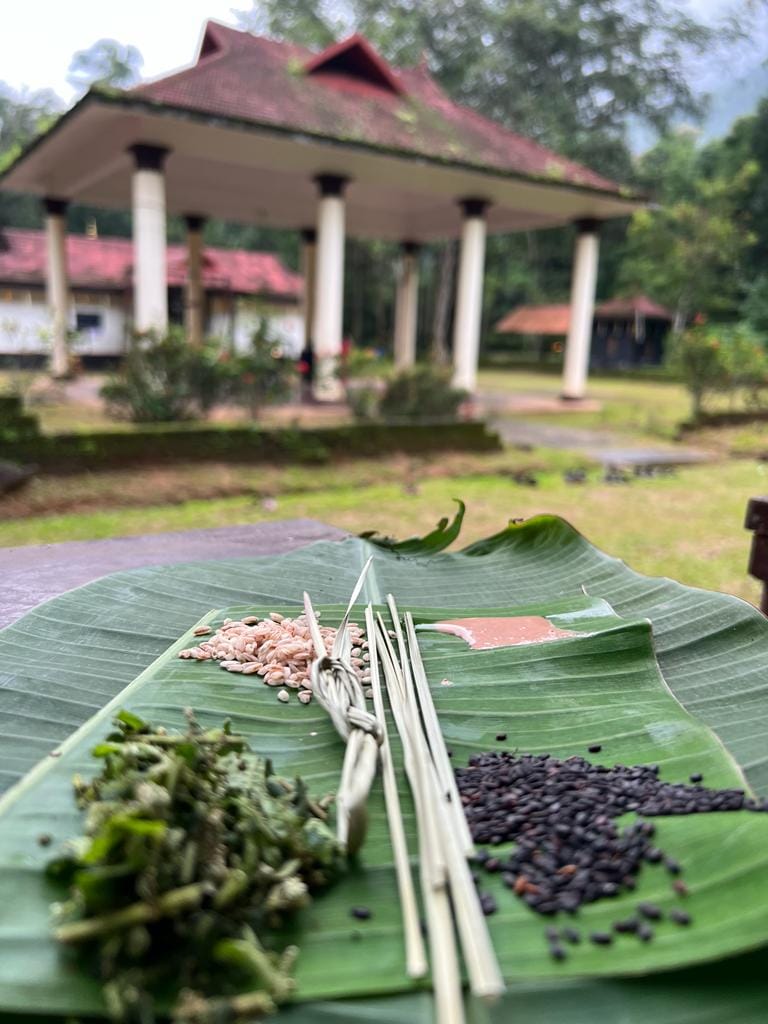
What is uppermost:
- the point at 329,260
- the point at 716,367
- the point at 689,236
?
the point at 689,236

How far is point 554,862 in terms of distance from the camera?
1430mm

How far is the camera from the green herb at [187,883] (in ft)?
3.72

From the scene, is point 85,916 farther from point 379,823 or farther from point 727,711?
point 727,711

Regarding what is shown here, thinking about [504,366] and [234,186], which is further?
[504,366]

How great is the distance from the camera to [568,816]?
155 cm

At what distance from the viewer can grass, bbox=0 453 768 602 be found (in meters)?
6.51

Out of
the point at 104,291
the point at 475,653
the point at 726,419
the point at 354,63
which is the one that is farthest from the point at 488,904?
the point at 104,291

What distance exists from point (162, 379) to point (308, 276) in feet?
30.1

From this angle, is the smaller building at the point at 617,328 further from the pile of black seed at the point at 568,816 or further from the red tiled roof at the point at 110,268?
the pile of black seed at the point at 568,816

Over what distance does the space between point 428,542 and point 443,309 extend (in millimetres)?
25483

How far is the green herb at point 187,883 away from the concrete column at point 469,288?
42.8 feet

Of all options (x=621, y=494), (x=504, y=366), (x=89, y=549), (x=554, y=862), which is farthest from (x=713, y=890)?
(x=504, y=366)

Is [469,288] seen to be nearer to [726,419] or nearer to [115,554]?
[726,419]

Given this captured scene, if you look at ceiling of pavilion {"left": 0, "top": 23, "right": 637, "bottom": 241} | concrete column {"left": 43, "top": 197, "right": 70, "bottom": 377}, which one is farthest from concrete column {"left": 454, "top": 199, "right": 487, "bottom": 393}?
concrete column {"left": 43, "top": 197, "right": 70, "bottom": 377}
